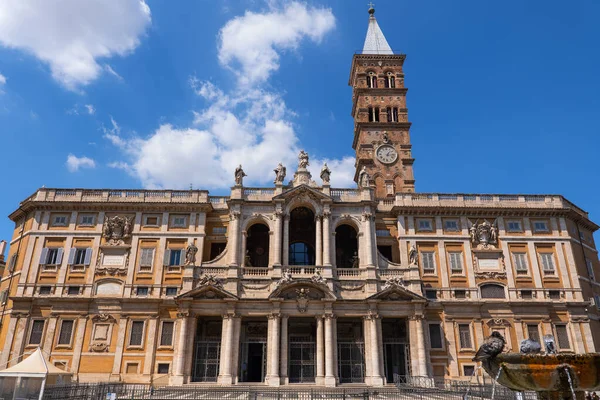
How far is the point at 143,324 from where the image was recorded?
35719 mm

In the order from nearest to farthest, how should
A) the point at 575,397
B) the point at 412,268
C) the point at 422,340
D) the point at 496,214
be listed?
the point at 575,397 < the point at 422,340 < the point at 412,268 < the point at 496,214

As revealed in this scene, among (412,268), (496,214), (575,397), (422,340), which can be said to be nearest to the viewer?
(575,397)

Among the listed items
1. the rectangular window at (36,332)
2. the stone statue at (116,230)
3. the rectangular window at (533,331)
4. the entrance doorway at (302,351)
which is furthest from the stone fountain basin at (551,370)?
the rectangular window at (36,332)

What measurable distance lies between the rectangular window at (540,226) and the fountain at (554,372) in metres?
31.7

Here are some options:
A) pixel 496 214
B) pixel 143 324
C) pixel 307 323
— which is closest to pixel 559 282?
pixel 496 214

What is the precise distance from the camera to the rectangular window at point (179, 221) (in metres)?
39.2

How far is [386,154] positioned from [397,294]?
62.4 ft

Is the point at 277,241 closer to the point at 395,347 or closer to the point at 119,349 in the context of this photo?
the point at 395,347

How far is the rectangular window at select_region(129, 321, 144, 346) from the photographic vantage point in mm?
35250

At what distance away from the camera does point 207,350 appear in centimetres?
3475

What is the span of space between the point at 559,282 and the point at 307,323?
2125 cm

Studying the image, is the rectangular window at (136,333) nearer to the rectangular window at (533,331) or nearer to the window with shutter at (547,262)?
the rectangular window at (533,331)

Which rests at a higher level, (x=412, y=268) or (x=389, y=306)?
(x=412, y=268)

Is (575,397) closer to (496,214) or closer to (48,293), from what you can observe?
(496,214)
